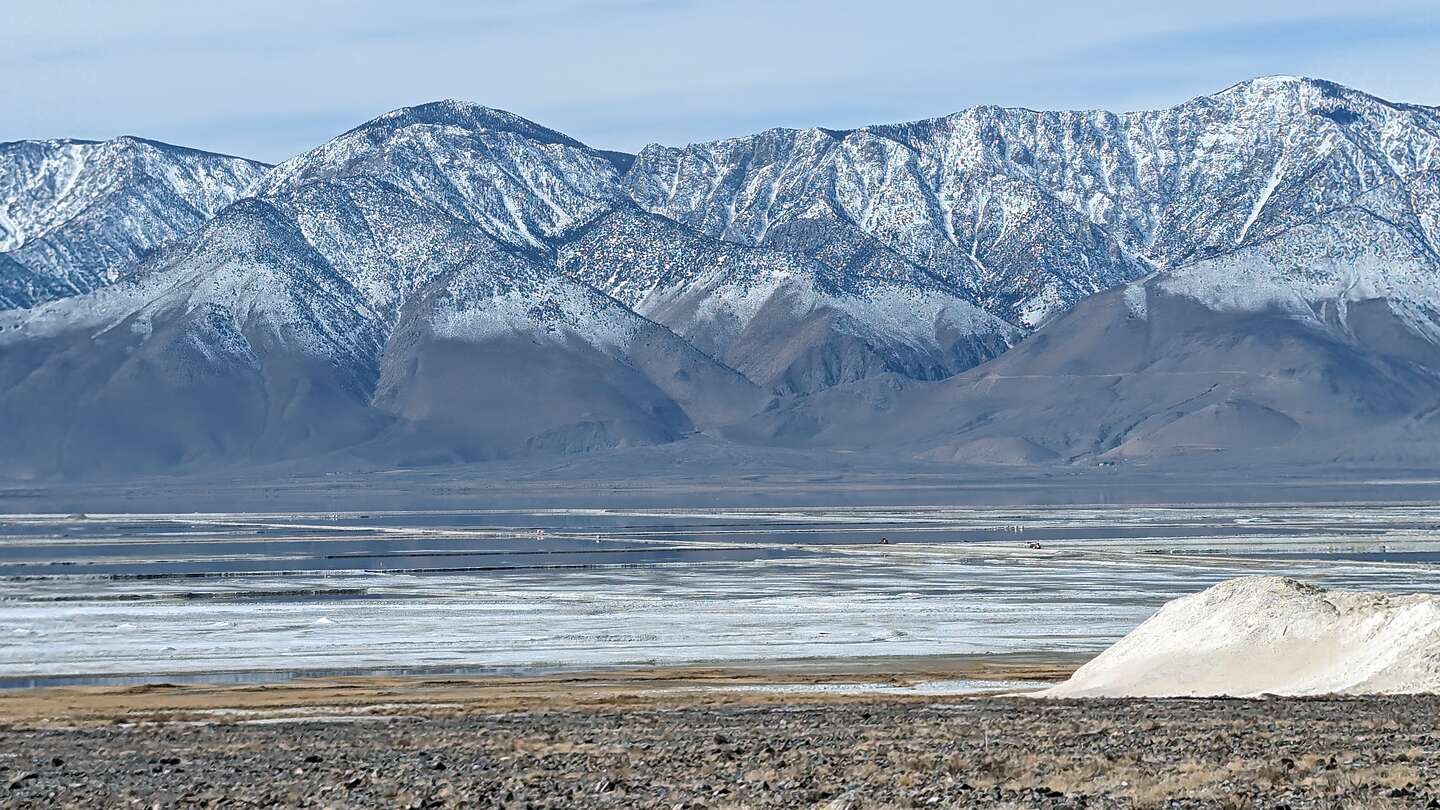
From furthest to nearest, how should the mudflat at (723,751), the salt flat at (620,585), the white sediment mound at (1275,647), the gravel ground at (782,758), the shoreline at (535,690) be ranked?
the salt flat at (620,585) → the shoreline at (535,690) → the white sediment mound at (1275,647) → the mudflat at (723,751) → the gravel ground at (782,758)

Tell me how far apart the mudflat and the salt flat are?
561 inches

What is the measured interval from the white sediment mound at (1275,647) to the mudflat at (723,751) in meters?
3.76

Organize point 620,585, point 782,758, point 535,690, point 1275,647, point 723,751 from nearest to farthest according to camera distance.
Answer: point 782,758, point 723,751, point 1275,647, point 535,690, point 620,585

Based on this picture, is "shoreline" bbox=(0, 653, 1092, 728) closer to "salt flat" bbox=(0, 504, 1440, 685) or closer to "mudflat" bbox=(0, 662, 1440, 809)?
"mudflat" bbox=(0, 662, 1440, 809)

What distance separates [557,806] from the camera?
24.0 meters

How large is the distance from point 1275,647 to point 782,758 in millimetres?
18523

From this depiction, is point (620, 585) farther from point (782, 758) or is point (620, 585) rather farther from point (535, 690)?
point (782, 758)

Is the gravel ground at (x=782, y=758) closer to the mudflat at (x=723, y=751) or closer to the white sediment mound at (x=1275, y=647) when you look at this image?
the mudflat at (x=723, y=751)

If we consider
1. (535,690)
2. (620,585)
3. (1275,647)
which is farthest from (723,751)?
(620,585)

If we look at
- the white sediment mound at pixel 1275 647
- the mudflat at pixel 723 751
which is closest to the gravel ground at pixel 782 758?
the mudflat at pixel 723 751

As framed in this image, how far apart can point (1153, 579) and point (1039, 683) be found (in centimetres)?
4026

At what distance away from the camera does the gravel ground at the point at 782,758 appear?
23578mm

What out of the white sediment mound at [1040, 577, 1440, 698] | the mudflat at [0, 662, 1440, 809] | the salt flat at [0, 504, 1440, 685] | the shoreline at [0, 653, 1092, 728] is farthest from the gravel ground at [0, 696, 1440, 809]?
the salt flat at [0, 504, 1440, 685]

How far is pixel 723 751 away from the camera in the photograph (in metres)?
29.4
